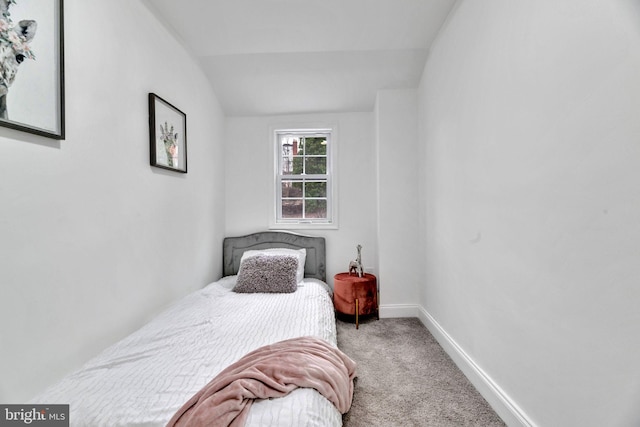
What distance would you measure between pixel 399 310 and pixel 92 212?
8.81 feet

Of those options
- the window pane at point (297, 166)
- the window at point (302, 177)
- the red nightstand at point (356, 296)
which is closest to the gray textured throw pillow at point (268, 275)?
the red nightstand at point (356, 296)

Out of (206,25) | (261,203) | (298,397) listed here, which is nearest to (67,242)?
(298,397)

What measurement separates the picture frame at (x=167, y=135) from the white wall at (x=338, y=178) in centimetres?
104

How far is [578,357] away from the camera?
1056 mm

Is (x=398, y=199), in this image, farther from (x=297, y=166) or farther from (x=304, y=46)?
(x=304, y=46)

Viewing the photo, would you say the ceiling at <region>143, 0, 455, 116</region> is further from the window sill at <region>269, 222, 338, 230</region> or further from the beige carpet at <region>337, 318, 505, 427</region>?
the beige carpet at <region>337, 318, 505, 427</region>

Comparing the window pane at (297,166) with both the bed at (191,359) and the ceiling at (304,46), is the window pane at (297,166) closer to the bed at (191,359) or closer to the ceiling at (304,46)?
the ceiling at (304,46)

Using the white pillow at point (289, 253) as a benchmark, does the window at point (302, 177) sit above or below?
above

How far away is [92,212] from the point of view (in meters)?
1.53

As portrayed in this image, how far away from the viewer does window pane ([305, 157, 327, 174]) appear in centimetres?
361

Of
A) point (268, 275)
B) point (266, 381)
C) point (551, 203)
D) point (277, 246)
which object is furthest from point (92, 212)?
point (551, 203)

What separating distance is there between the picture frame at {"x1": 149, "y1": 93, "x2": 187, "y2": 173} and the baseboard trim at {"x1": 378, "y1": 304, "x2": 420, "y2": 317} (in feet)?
7.57

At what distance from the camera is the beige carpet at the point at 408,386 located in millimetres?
1532

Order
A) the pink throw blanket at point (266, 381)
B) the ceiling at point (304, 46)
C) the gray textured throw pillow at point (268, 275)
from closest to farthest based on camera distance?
the pink throw blanket at point (266, 381)
the ceiling at point (304, 46)
the gray textured throw pillow at point (268, 275)
